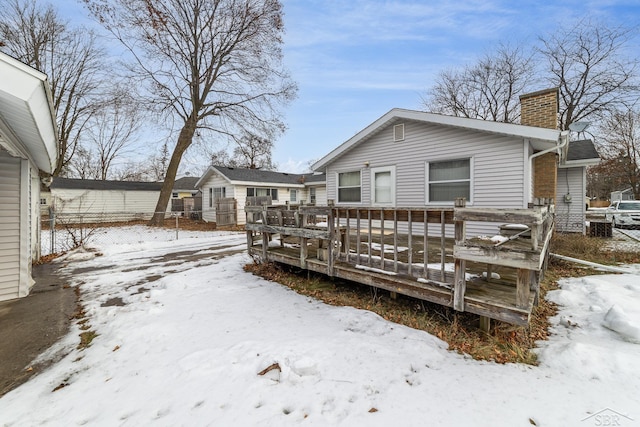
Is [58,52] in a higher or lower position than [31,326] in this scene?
higher

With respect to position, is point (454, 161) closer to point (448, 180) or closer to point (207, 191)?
point (448, 180)

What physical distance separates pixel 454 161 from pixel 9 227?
30.3 ft

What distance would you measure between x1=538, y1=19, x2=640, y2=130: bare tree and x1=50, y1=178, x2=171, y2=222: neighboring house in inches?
1207

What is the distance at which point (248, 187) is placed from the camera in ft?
58.2

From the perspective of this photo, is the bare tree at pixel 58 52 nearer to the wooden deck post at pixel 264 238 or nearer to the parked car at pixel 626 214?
the wooden deck post at pixel 264 238

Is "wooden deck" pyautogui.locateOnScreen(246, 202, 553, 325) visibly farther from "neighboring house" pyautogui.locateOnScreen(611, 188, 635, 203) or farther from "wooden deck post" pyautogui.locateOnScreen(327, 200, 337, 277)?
"neighboring house" pyautogui.locateOnScreen(611, 188, 635, 203)

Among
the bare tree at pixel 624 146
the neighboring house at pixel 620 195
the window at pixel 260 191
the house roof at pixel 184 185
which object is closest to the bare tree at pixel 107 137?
the house roof at pixel 184 185

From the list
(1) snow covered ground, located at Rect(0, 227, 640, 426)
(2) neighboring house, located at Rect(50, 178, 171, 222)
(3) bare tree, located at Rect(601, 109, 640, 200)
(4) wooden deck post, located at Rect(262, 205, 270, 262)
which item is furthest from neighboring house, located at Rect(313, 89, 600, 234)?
(3) bare tree, located at Rect(601, 109, 640, 200)

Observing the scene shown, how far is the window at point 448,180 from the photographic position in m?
7.14

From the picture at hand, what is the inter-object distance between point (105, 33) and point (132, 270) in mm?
15304

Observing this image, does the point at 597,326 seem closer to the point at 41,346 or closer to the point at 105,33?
the point at 41,346

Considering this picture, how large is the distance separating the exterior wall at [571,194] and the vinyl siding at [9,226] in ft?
48.4

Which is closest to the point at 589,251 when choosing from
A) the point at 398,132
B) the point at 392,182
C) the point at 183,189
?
the point at 392,182

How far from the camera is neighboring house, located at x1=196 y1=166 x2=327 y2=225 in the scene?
17156mm
